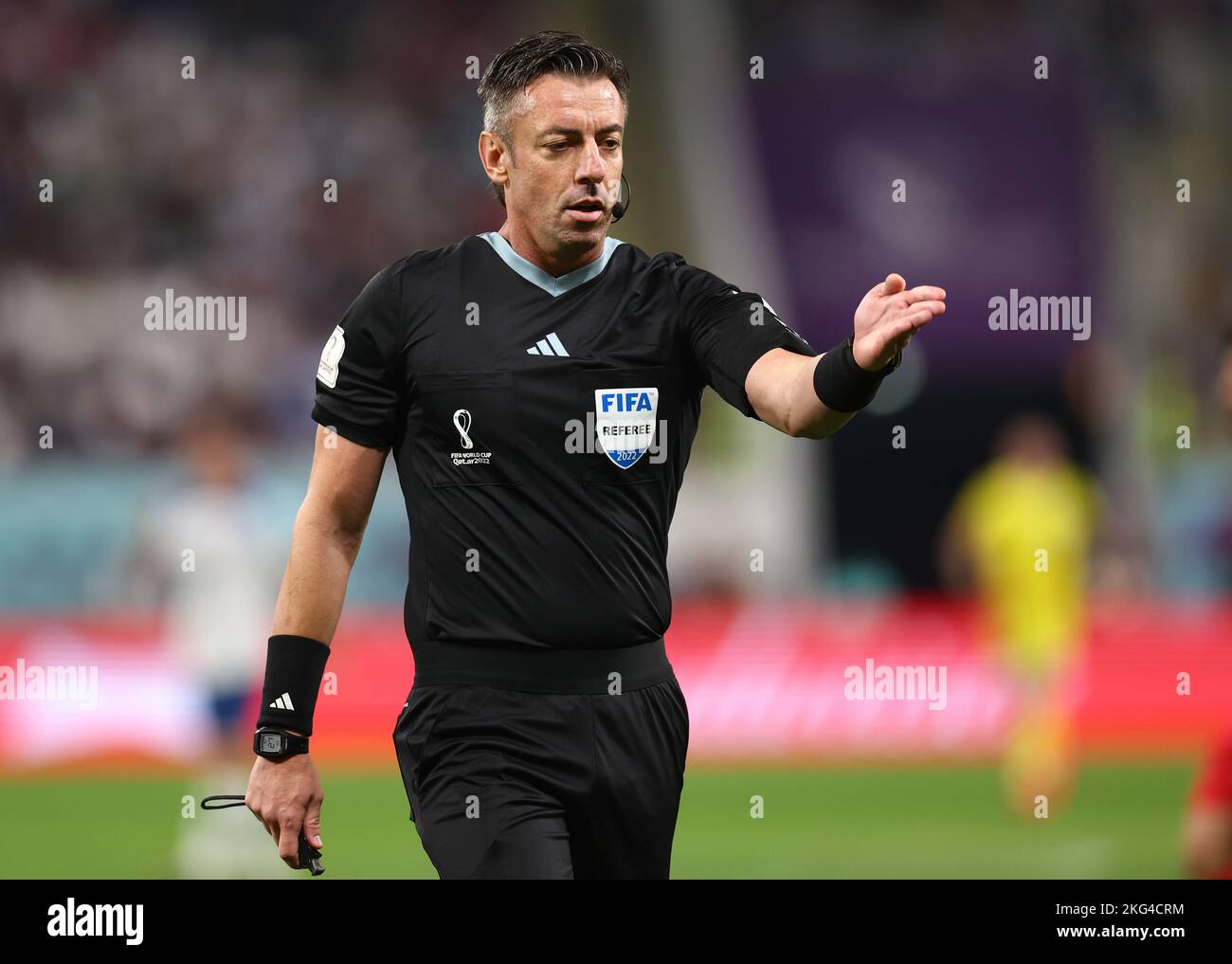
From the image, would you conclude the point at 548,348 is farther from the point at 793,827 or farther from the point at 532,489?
the point at 793,827

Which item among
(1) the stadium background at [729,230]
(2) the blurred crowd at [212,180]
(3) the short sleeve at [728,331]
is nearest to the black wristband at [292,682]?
(3) the short sleeve at [728,331]

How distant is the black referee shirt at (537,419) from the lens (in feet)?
11.8

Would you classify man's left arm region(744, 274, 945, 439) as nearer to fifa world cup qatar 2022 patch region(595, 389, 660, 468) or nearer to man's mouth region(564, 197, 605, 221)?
fifa world cup qatar 2022 patch region(595, 389, 660, 468)

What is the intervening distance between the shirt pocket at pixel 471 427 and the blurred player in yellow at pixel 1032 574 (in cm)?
670

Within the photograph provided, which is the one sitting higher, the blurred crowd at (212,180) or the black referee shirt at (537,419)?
the blurred crowd at (212,180)

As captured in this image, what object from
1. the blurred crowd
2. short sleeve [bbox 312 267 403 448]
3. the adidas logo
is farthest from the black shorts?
the blurred crowd

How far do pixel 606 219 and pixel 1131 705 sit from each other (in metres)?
8.01

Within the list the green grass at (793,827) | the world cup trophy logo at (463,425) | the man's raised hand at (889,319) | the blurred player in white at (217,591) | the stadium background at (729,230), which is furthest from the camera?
the stadium background at (729,230)

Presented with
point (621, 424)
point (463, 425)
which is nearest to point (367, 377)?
point (463, 425)

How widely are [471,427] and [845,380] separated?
0.87 m

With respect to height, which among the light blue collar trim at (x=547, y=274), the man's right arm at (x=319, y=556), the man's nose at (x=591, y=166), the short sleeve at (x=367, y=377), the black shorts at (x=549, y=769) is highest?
the man's nose at (x=591, y=166)

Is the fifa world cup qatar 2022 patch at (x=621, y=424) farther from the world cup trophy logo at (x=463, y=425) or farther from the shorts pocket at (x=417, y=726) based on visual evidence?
the shorts pocket at (x=417, y=726)

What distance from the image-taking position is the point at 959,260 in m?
15.9

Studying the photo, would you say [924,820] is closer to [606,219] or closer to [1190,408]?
[606,219]
